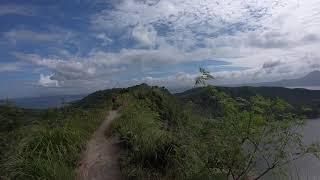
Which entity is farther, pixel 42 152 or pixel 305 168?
pixel 305 168

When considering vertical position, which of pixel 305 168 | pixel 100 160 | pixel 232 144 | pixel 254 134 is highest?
pixel 254 134

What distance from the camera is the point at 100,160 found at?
10.1 metres

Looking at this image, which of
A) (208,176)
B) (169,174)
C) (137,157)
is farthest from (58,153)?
(208,176)

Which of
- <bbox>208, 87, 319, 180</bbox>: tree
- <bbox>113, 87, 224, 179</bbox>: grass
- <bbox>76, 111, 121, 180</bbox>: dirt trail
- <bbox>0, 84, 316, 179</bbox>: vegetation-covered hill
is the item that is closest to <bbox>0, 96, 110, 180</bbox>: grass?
<bbox>0, 84, 316, 179</bbox>: vegetation-covered hill

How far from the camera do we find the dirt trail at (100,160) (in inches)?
359

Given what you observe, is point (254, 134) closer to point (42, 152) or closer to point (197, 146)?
point (197, 146)

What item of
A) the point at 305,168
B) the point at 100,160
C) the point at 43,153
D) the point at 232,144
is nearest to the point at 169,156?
the point at 100,160

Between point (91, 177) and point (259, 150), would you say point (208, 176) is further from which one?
point (91, 177)

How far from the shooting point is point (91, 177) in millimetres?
8984

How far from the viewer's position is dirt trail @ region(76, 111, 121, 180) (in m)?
9.12

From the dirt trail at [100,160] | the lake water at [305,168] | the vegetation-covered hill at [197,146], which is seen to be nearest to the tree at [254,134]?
the vegetation-covered hill at [197,146]

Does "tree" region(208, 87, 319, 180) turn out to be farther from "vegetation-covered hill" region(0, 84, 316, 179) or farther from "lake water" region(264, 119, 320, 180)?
"lake water" region(264, 119, 320, 180)

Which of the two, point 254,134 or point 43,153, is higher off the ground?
point 254,134

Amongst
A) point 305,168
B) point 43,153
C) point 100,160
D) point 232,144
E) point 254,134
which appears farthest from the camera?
point 305,168
